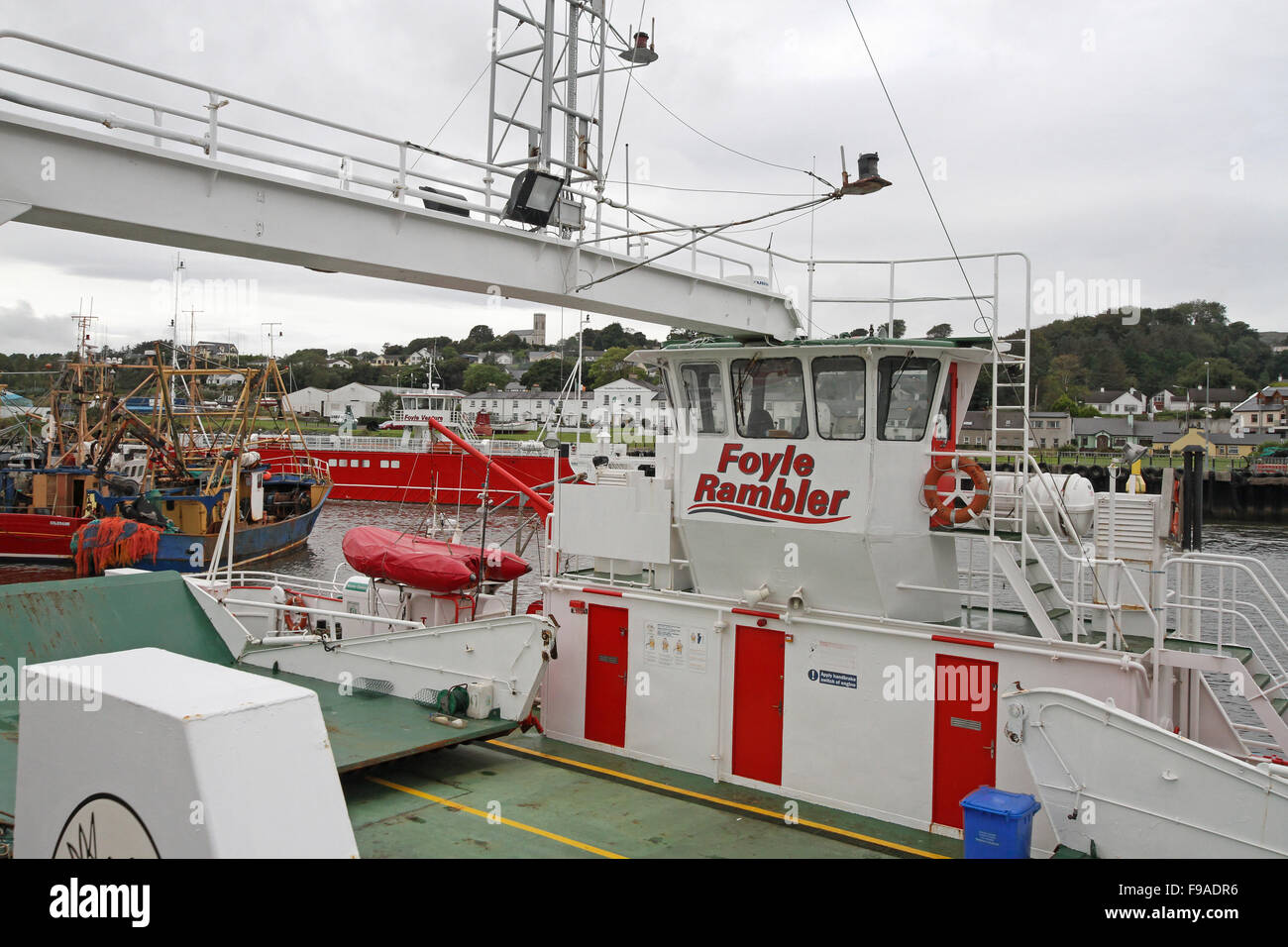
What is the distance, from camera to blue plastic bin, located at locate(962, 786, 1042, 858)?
6.80 metres

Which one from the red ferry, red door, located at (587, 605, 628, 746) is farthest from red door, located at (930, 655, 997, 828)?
the red ferry

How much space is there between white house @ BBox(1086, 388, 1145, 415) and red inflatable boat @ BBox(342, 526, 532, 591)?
8189 centimetres

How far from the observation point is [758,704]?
31.5 ft

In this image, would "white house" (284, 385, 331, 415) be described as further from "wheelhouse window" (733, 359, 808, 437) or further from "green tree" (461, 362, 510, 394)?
"wheelhouse window" (733, 359, 808, 437)

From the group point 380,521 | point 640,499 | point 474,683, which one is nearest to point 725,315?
point 640,499

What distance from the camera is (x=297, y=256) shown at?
7.81m

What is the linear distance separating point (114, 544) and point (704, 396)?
2804 centimetres

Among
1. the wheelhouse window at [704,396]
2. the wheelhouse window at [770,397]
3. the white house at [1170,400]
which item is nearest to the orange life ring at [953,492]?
the wheelhouse window at [770,397]

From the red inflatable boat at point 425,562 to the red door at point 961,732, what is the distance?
21.0 feet

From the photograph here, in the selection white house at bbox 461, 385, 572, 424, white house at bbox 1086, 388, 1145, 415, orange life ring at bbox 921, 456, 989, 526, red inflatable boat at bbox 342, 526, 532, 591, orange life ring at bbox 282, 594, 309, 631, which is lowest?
orange life ring at bbox 282, 594, 309, 631

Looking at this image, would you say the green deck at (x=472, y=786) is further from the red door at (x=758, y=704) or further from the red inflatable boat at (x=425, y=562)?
the red inflatable boat at (x=425, y=562)

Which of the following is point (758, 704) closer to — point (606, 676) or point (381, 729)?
point (606, 676)

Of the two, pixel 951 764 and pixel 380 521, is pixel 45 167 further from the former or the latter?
pixel 380 521
